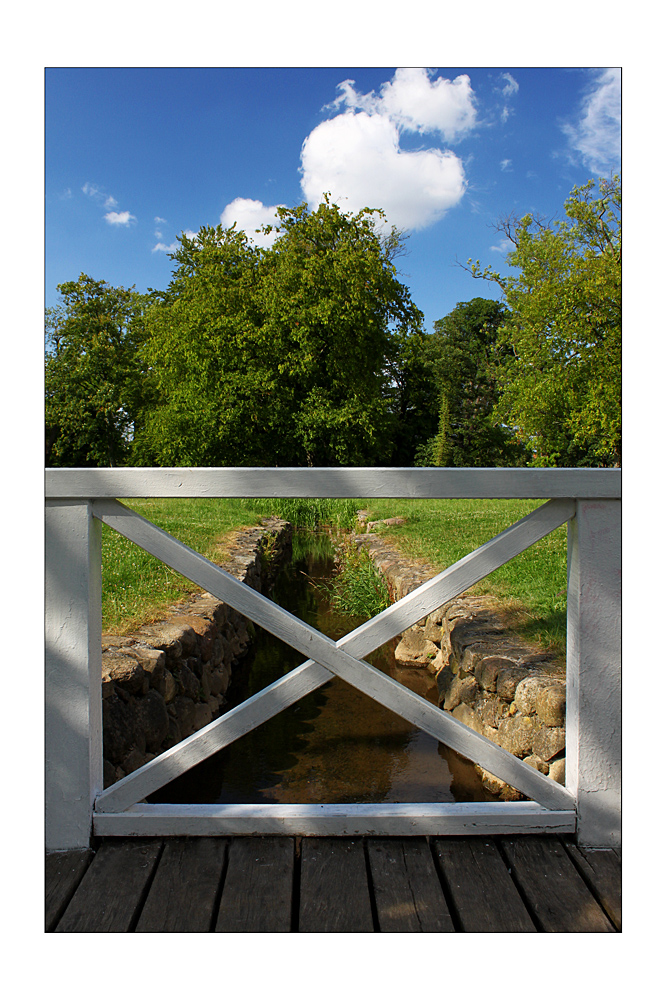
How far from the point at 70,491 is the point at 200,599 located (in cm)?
247

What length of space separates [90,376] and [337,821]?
68.0ft

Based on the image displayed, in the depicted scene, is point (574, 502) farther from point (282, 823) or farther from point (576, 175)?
point (576, 175)

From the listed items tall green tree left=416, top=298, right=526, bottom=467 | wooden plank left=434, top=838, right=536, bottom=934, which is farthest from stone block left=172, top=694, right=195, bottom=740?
tall green tree left=416, top=298, right=526, bottom=467

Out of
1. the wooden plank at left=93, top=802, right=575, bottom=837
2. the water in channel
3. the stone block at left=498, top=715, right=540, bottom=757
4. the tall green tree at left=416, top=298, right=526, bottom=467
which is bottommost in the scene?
the water in channel

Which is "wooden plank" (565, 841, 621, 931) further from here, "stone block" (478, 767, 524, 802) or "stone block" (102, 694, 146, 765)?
"stone block" (102, 694, 146, 765)

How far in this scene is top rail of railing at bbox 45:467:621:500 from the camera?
1.23 meters

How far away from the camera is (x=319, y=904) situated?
3.72 feet

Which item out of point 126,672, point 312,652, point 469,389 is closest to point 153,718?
point 126,672

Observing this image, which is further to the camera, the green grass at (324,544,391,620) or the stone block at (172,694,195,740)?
the green grass at (324,544,391,620)

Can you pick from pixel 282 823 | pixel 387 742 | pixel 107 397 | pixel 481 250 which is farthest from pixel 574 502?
pixel 107 397

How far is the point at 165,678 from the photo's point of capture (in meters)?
2.56

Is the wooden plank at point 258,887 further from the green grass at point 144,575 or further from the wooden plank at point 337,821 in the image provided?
the green grass at point 144,575

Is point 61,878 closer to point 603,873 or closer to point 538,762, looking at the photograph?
point 603,873

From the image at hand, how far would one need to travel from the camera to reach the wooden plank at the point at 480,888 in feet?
3.63
